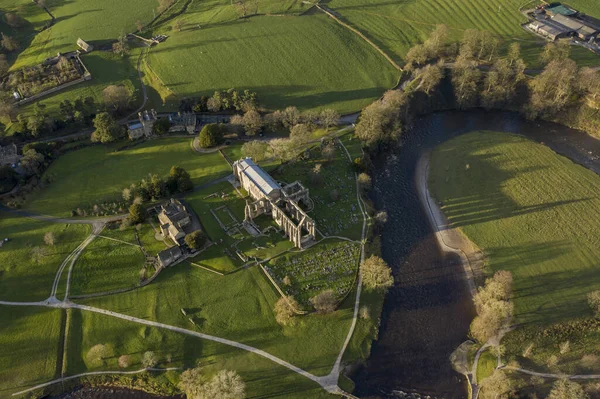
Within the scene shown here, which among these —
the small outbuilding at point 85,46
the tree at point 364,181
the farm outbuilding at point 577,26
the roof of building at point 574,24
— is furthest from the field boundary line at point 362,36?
the small outbuilding at point 85,46

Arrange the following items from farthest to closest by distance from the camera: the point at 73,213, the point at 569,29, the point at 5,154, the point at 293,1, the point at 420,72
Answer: the point at 293,1 < the point at 569,29 < the point at 420,72 < the point at 5,154 < the point at 73,213

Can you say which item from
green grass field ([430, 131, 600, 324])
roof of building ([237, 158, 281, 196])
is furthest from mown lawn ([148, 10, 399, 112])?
green grass field ([430, 131, 600, 324])

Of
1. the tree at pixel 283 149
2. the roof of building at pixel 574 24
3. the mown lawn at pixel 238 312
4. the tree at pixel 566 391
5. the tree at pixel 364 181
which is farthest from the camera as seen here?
the roof of building at pixel 574 24

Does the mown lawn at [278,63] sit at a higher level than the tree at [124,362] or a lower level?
higher

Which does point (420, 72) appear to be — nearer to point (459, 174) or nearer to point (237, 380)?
point (459, 174)

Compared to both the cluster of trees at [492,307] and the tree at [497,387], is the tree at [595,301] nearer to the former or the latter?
the cluster of trees at [492,307]

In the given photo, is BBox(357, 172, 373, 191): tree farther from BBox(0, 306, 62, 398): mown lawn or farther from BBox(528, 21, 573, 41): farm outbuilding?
BBox(528, 21, 573, 41): farm outbuilding

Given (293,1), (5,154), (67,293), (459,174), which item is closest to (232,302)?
(67,293)
